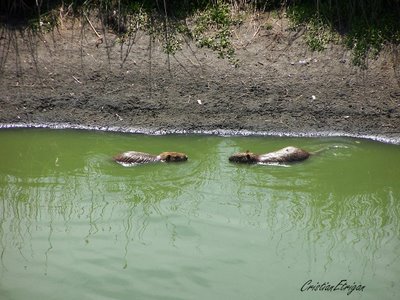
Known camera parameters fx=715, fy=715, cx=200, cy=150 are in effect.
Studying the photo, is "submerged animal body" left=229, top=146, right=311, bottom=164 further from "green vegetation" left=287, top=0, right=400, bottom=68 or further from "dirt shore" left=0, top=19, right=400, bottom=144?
"green vegetation" left=287, top=0, right=400, bottom=68

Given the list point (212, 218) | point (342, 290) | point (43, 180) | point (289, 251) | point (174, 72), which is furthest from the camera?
point (174, 72)

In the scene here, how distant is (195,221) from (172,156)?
1.67 m

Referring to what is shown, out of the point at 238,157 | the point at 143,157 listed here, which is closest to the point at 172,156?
the point at 143,157

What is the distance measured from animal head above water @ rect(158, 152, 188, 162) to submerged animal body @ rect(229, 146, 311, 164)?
1.82 feet

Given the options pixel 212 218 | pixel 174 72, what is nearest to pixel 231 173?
pixel 212 218

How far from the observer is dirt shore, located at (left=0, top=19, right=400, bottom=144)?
9398mm

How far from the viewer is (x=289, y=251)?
602 cm

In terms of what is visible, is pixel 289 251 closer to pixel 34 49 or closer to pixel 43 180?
pixel 43 180

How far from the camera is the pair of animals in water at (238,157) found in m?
8.02

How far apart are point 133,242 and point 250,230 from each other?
1059 mm

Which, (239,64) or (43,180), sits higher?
(239,64)

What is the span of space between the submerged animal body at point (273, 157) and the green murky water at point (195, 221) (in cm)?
11

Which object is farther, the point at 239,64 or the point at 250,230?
the point at 239,64

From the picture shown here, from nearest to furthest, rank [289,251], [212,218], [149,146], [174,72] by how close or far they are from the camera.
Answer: [289,251]
[212,218]
[149,146]
[174,72]
